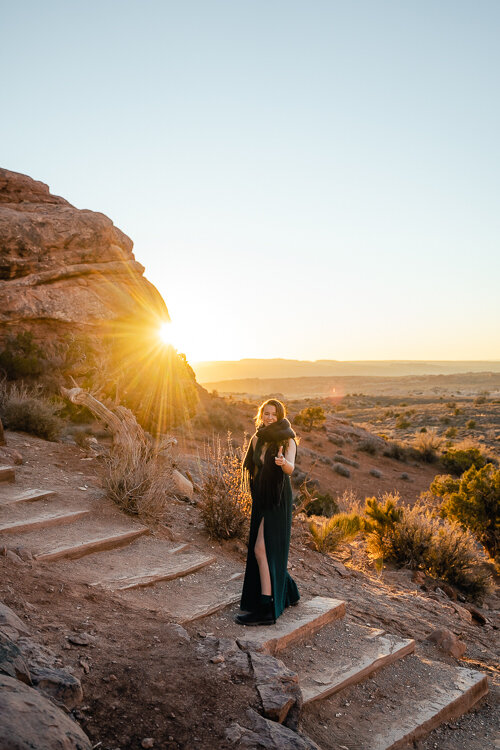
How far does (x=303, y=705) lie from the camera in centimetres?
357

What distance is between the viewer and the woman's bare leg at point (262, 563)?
14.8 ft

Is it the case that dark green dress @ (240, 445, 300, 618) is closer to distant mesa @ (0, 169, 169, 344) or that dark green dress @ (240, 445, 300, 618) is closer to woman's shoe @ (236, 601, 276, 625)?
woman's shoe @ (236, 601, 276, 625)

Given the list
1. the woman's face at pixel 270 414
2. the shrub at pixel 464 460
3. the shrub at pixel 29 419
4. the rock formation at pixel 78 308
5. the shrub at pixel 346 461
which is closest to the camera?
the woman's face at pixel 270 414

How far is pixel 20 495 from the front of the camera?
629cm

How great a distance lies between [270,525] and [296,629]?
86cm

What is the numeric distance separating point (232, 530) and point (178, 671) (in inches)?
130

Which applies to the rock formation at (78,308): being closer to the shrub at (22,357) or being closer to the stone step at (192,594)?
the shrub at (22,357)

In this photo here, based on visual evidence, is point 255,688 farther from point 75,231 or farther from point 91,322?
point 75,231

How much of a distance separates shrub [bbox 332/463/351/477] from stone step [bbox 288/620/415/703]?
1351 centimetres

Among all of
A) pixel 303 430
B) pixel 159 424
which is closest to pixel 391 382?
pixel 303 430

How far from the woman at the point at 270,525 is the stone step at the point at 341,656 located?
43cm

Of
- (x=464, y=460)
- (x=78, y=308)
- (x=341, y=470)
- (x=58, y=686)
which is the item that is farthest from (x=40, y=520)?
(x=464, y=460)

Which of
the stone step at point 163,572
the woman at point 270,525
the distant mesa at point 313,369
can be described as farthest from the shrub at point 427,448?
the distant mesa at point 313,369

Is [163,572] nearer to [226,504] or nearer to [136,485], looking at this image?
[226,504]
